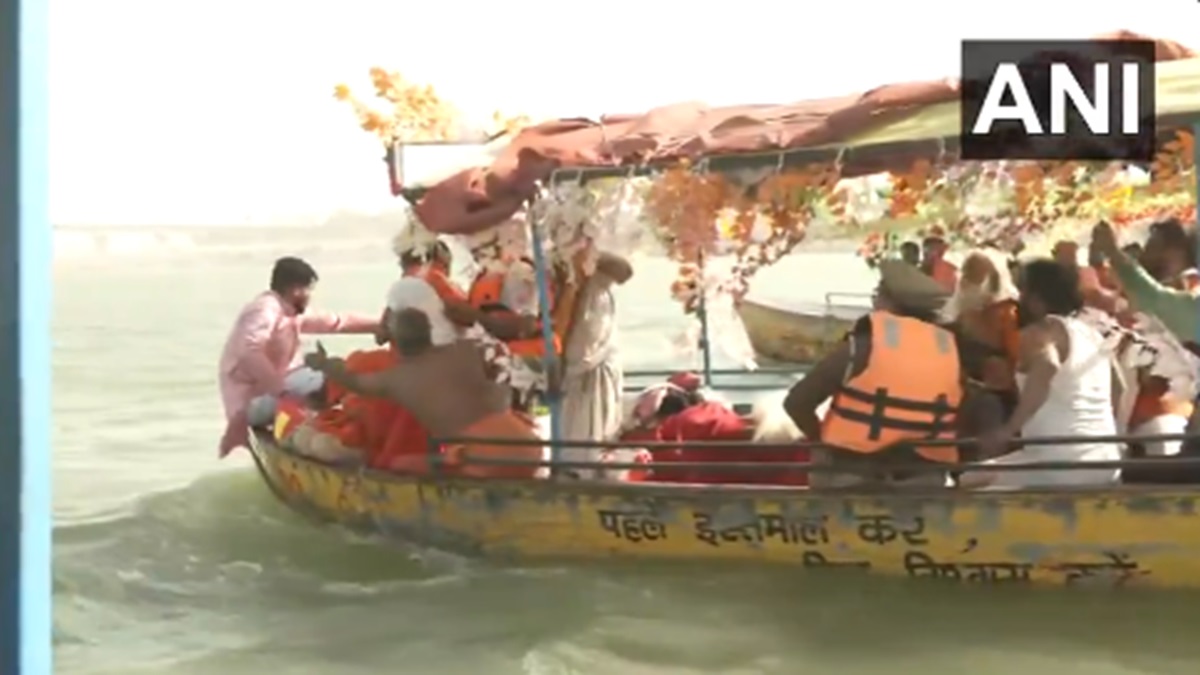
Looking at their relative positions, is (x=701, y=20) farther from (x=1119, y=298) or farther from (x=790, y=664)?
(x=790, y=664)

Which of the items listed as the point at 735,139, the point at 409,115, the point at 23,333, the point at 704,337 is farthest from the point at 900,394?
the point at 23,333

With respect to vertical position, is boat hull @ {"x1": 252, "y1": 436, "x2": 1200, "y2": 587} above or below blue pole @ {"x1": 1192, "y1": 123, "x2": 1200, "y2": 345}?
Result: below

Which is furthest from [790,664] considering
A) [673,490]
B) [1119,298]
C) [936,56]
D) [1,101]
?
[1,101]

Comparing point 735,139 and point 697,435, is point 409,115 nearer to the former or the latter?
point 735,139

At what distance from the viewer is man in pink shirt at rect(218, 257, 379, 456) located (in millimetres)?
1827

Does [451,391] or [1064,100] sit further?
[451,391]

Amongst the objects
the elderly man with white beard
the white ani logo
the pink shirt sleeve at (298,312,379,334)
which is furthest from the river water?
the white ani logo

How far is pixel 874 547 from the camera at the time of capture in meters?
1.83

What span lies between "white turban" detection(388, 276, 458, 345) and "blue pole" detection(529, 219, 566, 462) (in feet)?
0.38

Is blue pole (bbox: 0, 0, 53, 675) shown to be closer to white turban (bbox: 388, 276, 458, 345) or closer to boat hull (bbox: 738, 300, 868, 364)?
white turban (bbox: 388, 276, 458, 345)

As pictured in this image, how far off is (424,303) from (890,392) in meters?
0.59

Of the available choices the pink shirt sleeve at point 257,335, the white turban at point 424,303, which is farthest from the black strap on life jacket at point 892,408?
the pink shirt sleeve at point 257,335

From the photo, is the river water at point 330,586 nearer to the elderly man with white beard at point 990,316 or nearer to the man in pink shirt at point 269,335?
the man in pink shirt at point 269,335

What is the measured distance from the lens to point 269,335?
1.83m
